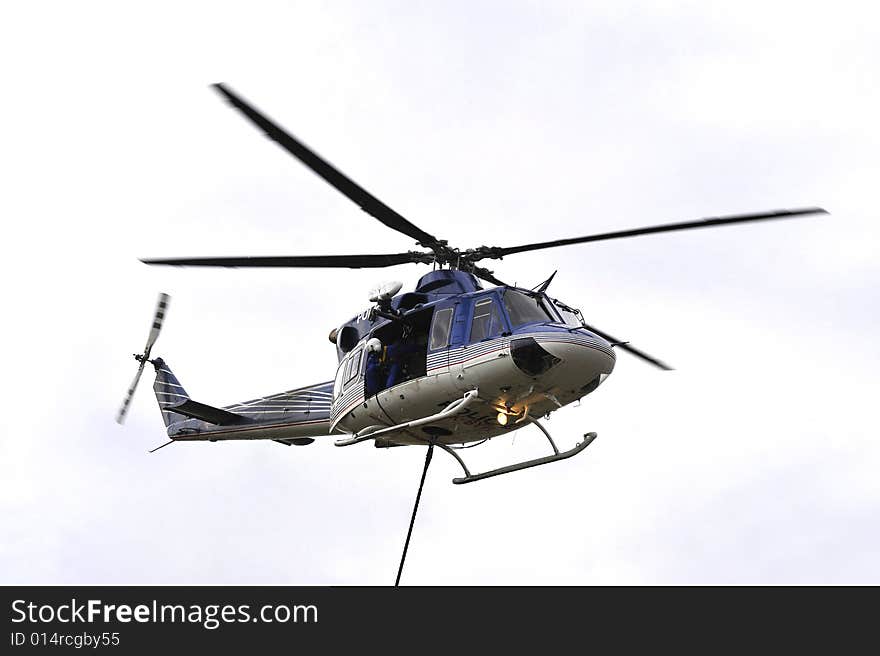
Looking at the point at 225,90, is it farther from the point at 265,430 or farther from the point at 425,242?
the point at 265,430

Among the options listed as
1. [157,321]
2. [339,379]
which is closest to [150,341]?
[157,321]

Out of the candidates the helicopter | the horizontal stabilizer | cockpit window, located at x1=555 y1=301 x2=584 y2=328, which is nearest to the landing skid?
the helicopter

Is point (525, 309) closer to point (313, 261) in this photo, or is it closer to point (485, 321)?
point (485, 321)

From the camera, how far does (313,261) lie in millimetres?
20266

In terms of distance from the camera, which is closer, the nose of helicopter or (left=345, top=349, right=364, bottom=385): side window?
the nose of helicopter

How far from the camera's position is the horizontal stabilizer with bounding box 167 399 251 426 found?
27.2m

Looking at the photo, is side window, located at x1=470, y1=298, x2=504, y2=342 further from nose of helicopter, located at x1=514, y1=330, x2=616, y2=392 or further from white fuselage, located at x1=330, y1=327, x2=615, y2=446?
nose of helicopter, located at x1=514, y1=330, x2=616, y2=392

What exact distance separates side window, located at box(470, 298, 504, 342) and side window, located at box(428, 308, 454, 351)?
0.56 metres

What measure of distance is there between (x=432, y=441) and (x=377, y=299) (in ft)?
10.5

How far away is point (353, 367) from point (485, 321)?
3.40 m

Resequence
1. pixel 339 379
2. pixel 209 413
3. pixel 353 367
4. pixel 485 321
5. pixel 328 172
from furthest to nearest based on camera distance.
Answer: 1. pixel 209 413
2. pixel 339 379
3. pixel 353 367
4. pixel 485 321
5. pixel 328 172

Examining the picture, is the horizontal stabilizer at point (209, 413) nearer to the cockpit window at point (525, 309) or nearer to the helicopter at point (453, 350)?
the helicopter at point (453, 350)
